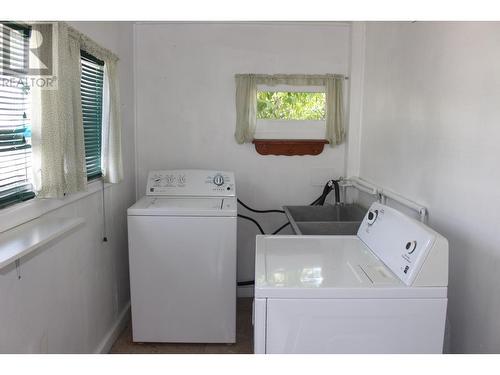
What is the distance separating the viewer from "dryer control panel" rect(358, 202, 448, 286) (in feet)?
4.73

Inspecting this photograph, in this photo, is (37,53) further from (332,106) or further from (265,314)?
(332,106)

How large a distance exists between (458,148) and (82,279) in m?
2.08

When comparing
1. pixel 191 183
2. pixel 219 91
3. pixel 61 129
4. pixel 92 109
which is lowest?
pixel 191 183

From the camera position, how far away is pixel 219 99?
11.0 ft

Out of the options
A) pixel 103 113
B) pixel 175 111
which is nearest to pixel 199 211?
pixel 103 113

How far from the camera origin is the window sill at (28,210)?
159 centimetres

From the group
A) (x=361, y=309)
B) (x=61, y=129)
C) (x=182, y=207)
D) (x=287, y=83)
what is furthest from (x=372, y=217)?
(x=287, y=83)

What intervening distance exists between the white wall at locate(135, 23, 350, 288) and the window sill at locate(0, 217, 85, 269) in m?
1.63

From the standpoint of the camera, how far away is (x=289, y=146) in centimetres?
337

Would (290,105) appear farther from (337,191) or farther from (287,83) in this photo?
(337,191)

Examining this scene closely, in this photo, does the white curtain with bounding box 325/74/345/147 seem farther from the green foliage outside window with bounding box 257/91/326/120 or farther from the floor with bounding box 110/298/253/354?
the floor with bounding box 110/298/253/354

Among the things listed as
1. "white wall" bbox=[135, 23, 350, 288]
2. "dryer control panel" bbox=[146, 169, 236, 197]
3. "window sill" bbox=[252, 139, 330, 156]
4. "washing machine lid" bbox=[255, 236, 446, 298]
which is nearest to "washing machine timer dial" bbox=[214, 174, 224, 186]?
"dryer control panel" bbox=[146, 169, 236, 197]
